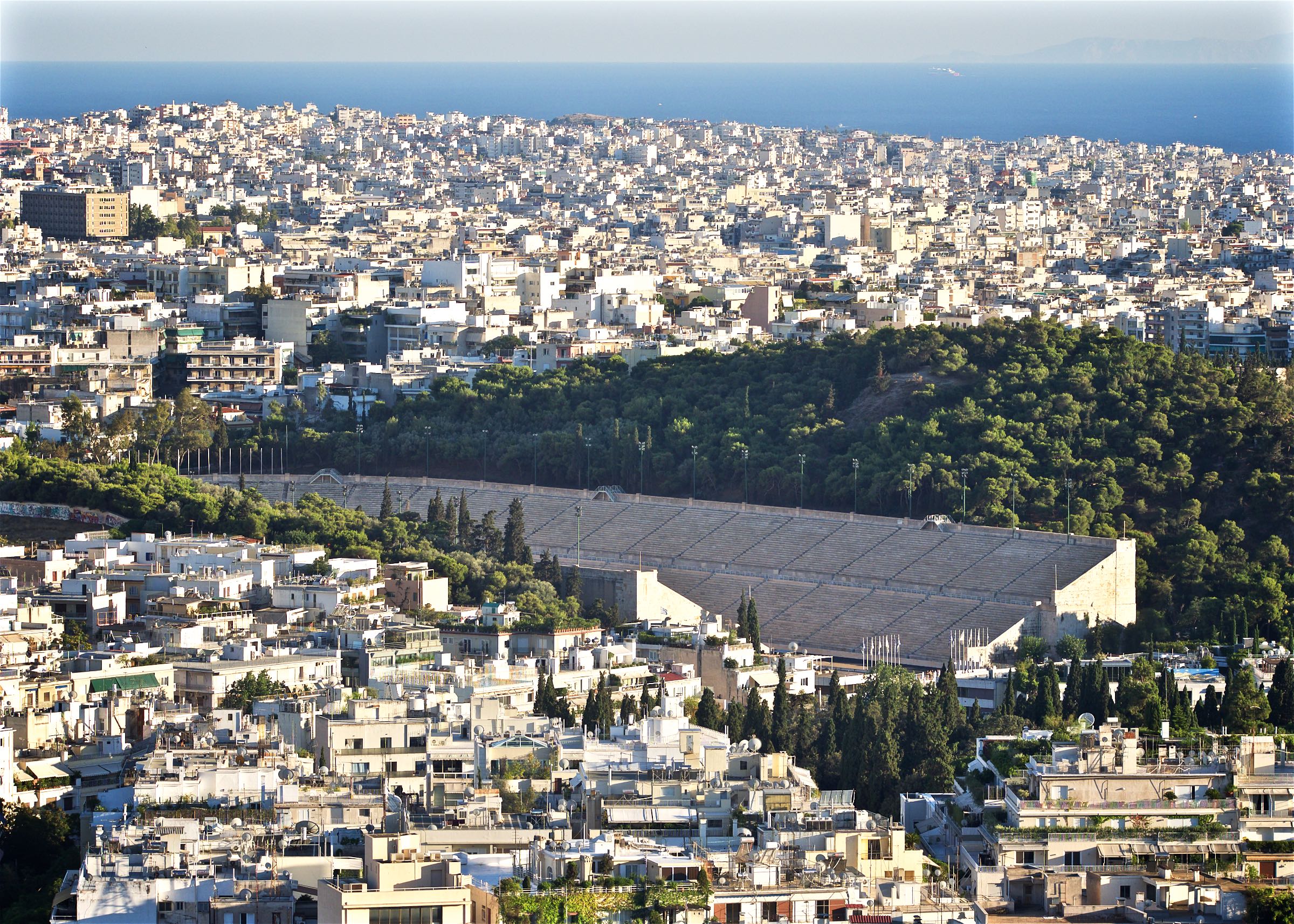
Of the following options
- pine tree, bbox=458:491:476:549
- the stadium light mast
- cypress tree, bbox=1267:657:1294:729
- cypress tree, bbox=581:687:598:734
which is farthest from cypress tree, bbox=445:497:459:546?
cypress tree, bbox=1267:657:1294:729

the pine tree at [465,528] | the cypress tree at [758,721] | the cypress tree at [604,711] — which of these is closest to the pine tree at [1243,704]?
the cypress tree at [758,721]

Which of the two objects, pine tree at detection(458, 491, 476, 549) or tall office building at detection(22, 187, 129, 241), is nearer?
pine tree at detection(458, 491, 476, 549)

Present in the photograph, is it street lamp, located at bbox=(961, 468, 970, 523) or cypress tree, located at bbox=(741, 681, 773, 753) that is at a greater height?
cypress tree, located at bbox=(741, 681, 773, 753)

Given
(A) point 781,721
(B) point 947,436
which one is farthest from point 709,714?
(B) point 947,436

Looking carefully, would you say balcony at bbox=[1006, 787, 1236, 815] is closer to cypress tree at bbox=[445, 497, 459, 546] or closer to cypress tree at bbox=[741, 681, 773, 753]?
cypress tree at bbox=[741, 681, 773, 753]

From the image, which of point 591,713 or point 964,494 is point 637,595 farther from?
point 591,713

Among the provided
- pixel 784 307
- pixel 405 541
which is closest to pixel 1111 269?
pixel 784 307
